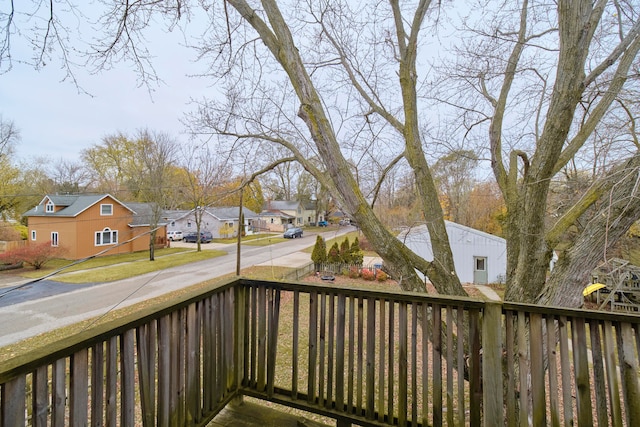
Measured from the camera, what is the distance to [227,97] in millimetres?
4328

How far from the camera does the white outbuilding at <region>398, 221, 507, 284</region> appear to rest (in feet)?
39.1

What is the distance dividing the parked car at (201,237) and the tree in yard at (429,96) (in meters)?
20.5

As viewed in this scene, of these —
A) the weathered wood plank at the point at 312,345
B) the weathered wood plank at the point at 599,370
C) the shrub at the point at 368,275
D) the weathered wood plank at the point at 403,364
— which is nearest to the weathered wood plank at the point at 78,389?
the weathered wood plank at the point at 312,345

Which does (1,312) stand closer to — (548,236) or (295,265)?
(295,265)

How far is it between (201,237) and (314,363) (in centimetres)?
2310

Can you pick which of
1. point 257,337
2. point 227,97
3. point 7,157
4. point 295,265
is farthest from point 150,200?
point 257,337

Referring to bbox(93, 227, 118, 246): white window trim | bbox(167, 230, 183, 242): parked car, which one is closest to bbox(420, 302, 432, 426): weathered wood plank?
bbox(93, 227, 118, 246): white window trim

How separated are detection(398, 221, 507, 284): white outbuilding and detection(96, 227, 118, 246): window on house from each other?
554 inches

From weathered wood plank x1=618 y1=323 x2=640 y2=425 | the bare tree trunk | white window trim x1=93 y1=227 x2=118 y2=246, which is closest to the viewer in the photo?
weathered wood plank x1=618 y1=323 x2=640 y2=425

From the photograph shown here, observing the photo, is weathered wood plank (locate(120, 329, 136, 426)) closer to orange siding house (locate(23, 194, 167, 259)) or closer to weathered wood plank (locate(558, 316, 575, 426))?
weathered wood plank (locate(558, 316, 575, 426))

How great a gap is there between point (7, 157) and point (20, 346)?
A: 40.2 ft

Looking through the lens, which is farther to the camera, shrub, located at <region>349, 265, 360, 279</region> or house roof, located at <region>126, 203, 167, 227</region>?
house roof, located at <region>126, 203, 167, 227</region>

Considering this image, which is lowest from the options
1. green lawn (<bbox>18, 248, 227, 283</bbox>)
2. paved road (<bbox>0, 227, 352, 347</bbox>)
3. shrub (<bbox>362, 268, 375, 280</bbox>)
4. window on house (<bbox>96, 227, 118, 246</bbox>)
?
shrub (<bbox>362, 268, 375, 280</bbox>)

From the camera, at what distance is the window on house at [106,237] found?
44.7ft
